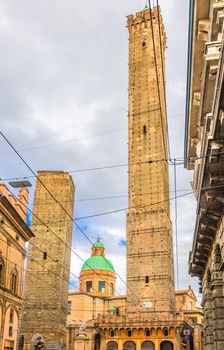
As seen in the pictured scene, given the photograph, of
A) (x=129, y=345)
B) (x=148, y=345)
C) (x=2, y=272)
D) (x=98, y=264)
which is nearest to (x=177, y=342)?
(x=148, y=345)

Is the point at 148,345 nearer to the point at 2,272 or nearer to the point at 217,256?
the point at 2,272

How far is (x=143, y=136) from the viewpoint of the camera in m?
40.3

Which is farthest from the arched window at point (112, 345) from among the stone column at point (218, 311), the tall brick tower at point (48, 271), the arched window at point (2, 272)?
the stone column at point (218, 311)

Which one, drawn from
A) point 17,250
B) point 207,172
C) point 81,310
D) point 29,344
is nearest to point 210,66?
point 207,172

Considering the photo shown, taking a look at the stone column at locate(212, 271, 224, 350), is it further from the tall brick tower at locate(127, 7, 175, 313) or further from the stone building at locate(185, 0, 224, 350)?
the tall brick tower at locate(127, 7, 175, 313)

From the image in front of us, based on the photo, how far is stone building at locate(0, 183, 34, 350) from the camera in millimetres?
18000

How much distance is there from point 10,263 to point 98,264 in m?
40.4

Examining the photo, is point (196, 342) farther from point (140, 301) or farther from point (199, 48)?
point (199, 48)

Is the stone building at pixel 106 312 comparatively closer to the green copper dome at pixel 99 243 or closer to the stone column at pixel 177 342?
the green copper dome at pixel 99 243

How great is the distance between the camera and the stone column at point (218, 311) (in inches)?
414

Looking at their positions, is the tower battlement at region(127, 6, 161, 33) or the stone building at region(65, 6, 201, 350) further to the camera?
the tower battlement at region(127, 6, 161, 33)

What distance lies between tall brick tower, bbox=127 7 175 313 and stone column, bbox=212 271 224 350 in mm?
21985

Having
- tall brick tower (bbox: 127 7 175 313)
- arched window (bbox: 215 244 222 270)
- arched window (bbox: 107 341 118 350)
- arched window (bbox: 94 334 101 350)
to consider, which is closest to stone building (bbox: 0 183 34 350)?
arched window (bbox: 215 244 222 270)

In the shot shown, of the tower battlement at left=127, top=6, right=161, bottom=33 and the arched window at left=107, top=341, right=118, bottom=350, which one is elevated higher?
the tower battlement at left=127, top=6, right=161, bottom=33
